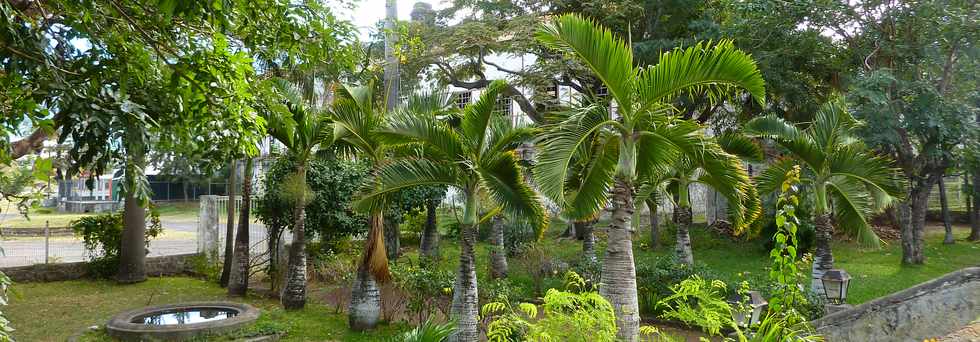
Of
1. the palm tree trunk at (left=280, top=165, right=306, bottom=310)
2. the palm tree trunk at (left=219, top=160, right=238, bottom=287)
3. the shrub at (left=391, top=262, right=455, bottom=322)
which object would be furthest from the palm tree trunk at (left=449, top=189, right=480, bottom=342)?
the palm tree trunk at (left=219, top=160, right=238, bottom=287)

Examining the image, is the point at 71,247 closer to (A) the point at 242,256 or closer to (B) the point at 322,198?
(A) the point at 242,256

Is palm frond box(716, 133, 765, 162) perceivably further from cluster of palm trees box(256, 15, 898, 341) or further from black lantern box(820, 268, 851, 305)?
black lantern box(820, 268, 851, 305)

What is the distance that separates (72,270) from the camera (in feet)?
39.6

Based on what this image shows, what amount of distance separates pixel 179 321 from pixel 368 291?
108 inches

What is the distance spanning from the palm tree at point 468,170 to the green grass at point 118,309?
6.41ft

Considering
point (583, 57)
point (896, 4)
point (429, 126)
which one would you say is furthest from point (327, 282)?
point (896, 4)

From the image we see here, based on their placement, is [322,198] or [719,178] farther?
[322,198]

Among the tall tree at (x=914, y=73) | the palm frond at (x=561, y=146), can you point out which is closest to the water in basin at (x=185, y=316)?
the palm frond at (x=561, y=146)

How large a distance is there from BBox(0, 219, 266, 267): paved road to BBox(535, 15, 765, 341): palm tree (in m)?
9.01

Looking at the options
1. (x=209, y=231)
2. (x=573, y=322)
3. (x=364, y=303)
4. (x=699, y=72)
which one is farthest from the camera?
(x=209, y=231)

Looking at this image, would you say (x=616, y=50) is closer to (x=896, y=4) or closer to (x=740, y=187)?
(x=740, y=187)

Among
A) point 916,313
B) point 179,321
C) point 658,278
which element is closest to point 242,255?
point 179,321

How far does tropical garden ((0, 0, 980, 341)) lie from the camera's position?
3.99 m

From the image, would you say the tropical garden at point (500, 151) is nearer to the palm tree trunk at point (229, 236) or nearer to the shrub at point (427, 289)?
the shrub at point (427, 289)
